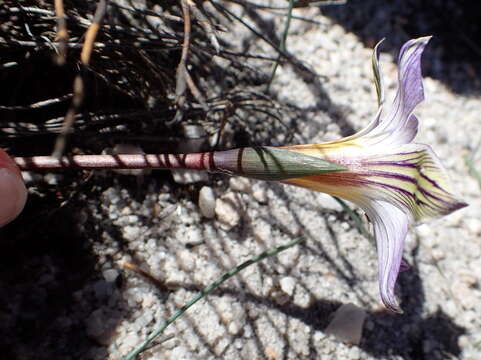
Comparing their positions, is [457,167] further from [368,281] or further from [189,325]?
[189,325]

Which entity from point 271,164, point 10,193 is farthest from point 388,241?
point 10,193

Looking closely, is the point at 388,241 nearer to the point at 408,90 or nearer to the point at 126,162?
the point at 408,90

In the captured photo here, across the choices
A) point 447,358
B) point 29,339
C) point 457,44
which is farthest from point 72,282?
point 457,44

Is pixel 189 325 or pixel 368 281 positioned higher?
pixel 368 281

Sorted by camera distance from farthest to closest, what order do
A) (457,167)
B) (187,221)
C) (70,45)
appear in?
(457,167) < (187,221) < (70,45)

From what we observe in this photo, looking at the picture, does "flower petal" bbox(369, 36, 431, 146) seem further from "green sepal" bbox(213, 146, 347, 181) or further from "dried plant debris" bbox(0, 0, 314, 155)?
"dried plant debris" bbox(0, 0, 314, 155)

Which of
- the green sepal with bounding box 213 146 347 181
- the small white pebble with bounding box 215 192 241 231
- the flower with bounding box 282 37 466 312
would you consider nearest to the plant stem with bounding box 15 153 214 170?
the green sepal with bounding box 213 146 347 181
